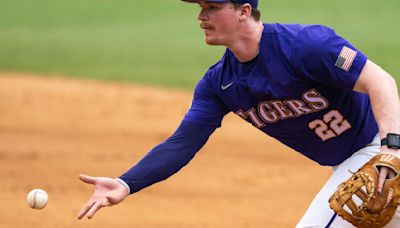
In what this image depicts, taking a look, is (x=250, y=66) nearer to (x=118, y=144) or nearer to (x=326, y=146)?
(x=326, y=146)

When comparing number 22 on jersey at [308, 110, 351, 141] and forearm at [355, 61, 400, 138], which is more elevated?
forearm at [355, 61, 400, 138]

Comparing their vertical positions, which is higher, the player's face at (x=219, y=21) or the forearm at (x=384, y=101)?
the player's face at (x=219, y=21)

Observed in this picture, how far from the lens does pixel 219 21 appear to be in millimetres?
5359

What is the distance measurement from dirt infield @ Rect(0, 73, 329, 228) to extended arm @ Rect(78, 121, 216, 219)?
2.53 m

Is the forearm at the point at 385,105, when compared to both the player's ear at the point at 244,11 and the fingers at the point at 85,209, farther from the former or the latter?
the fingers at the point at 85,209

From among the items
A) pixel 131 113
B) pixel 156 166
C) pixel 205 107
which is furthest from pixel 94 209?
pixel 131 113

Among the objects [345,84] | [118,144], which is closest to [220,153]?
[118,144]

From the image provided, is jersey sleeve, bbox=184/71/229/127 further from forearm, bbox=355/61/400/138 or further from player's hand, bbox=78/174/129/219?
forearm, bbox=355/61/400/138

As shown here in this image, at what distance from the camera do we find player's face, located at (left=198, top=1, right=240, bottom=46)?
5.33 meters

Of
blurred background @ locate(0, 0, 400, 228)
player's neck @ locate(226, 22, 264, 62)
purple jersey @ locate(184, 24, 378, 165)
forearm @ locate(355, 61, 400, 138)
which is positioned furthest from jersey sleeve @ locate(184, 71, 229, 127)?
blurred background @ locate(0, 0, 400, 228)

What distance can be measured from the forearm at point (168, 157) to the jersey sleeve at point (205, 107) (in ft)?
0.14

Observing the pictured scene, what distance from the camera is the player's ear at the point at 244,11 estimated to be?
5.38 m

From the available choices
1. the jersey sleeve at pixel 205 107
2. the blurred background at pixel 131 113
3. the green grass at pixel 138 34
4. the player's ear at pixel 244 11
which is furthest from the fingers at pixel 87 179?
the green grass at pixel 138 34

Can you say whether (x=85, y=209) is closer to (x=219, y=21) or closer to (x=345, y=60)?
(x=219, y=21)
